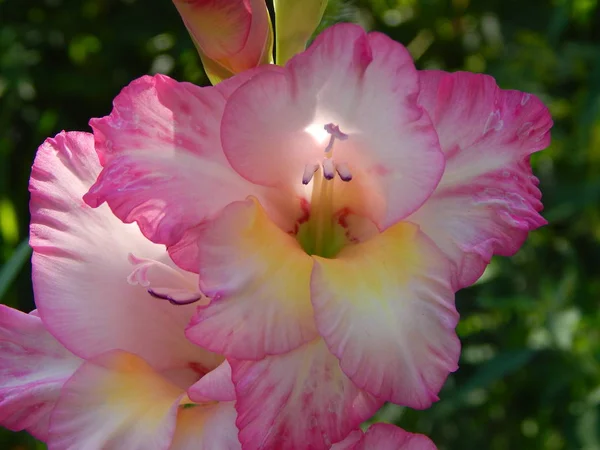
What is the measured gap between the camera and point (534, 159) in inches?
63.9

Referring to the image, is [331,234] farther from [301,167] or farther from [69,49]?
[69,49]

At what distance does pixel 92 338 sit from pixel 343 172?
252 mm

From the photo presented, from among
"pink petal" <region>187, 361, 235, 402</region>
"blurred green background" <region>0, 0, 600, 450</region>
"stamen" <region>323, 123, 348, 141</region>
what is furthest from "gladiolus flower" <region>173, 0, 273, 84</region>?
"blurred green background" <region>0, 0, 600, 450</region>

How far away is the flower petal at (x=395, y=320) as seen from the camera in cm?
60

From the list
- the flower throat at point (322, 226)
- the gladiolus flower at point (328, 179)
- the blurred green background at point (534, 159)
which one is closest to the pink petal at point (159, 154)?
the gladiolus flower at point (328, 179)

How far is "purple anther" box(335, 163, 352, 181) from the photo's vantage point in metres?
0.67

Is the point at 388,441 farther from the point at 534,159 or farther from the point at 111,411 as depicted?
the point at 534,159

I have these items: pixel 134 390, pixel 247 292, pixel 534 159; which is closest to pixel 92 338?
pixel 134 390

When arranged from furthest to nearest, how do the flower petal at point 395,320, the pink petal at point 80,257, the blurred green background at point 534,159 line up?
1. the blurred green background at point 534,159
2. the pink petal at point 80,257
3. the flower petal at point 395,320

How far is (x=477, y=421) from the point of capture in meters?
1.56

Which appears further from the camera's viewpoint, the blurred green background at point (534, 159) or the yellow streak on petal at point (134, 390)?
the blurred green background at point (534, 159)

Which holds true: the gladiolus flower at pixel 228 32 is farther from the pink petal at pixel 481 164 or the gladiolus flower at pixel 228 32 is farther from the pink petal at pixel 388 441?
the pink petal at pixel 388 441

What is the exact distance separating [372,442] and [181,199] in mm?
261

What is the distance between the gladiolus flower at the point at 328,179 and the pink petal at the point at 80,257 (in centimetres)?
7
